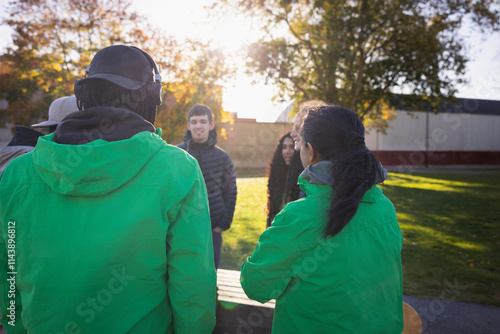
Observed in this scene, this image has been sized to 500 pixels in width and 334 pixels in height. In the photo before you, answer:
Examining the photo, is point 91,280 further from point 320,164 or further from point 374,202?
point 374,202

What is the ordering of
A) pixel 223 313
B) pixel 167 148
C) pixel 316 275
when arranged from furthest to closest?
1. pixel 223 313
2. pixel 316 275
3. pixel 167 148

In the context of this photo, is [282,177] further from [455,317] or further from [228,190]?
[455,317]

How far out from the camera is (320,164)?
1700mm

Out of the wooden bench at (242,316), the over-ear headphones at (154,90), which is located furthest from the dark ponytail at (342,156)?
the wooden bench at (242,316)

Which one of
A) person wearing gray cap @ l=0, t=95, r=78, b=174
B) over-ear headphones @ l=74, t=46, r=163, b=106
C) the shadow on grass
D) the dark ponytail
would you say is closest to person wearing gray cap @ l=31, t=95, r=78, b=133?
person wearing gray cap @ l=0, t=95, r=78, b=174

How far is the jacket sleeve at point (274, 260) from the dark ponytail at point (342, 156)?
15cm

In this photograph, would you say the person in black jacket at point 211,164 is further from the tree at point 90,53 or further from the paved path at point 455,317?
the tree at point 90,53

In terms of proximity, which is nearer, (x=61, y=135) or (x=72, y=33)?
(x=61, y=135)

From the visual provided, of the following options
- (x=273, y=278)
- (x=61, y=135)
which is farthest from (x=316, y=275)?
(x=61, y=135)

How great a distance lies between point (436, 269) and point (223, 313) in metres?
4.05

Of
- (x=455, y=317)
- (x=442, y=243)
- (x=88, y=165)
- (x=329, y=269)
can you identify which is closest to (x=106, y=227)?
(x=88, y=165)

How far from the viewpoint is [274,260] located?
5.32ft

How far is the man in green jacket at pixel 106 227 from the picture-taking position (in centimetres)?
130

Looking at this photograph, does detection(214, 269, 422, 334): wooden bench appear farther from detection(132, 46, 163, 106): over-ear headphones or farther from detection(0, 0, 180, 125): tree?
detection(0, 0, 180, 125): tree
